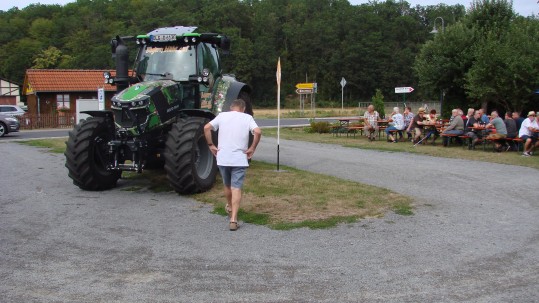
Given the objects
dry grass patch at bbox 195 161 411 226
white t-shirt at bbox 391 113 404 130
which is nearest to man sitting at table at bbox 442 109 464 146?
white t-shirt at bbox 391 113 404 130

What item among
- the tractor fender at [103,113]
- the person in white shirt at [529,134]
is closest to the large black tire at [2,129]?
the tractor fender at [103,113]

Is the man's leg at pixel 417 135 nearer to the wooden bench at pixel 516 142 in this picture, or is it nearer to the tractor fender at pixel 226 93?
the wooden bench at pixel 516 142

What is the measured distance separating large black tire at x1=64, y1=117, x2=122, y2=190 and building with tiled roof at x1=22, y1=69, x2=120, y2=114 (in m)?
33.7

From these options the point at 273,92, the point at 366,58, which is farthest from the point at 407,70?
the point at 273,92

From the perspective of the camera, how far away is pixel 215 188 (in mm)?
10375

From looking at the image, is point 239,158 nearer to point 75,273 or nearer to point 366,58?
point 75,273

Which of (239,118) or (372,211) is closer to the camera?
(239,118)

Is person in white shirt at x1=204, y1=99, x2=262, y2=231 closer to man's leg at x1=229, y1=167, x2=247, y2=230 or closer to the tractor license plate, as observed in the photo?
man's leg at x1=229, y1=167, x2=247, y2=230

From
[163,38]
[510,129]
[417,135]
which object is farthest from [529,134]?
[163,38]

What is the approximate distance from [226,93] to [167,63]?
4.55 feet

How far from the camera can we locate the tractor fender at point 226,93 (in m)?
11.4

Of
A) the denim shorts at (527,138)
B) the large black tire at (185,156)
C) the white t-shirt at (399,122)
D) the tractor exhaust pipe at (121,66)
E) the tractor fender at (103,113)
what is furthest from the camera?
the white t-shirt at (399,122)

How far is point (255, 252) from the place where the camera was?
644 cm

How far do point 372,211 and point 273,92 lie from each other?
3502 inches
